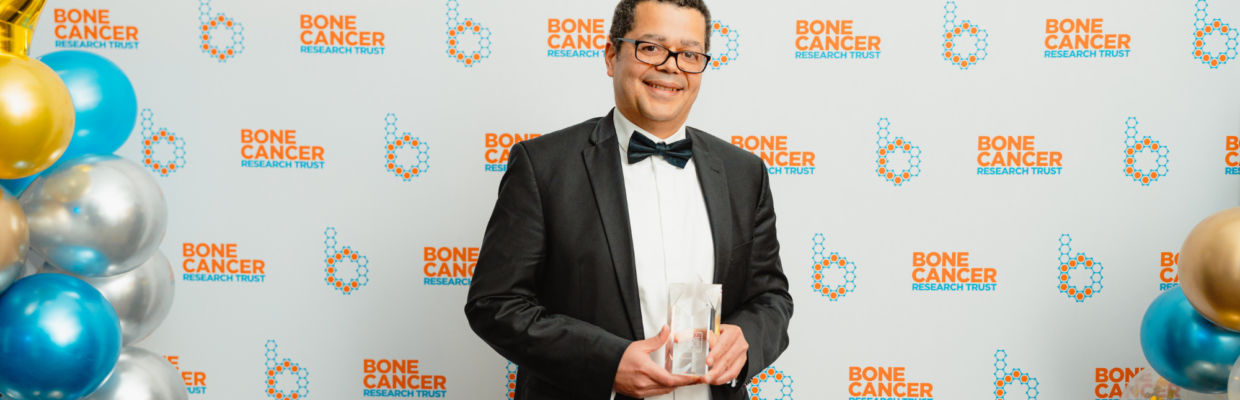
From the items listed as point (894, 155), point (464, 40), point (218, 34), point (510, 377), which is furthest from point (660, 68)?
point (218, 34)

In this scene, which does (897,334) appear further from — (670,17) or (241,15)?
(241,15)

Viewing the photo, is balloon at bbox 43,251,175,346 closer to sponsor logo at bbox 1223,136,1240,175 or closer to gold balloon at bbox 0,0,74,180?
gold balloon at bbox 0,0,74,180

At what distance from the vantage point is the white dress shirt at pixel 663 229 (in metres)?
1.48

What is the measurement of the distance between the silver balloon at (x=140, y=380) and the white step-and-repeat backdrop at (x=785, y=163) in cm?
45

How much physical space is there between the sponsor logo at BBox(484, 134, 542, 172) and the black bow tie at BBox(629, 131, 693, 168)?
835 millimetres

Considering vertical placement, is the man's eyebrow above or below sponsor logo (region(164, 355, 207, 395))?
above

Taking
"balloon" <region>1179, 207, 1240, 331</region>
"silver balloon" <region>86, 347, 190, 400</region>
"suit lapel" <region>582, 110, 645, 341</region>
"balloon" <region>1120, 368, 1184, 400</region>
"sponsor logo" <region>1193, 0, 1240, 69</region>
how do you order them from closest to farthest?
"suit lapel" <region>582, 110, 645, 341</region> → "balloon" <region>1179, 207, 1240, 331</region> → "silver balloon" <region>86, 347, 190, 400</region> → "balloon" <region>1120, 368, 1184, 400</region> → "sponsor logo" <region>1193, 0, 1240, 69</region>

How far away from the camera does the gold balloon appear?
1.38 m

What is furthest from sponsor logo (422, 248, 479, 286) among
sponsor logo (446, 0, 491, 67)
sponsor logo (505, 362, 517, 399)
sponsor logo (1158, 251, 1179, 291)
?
sponsor logo (1158, 251, 1179, 291)

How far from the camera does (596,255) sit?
56.7 inches

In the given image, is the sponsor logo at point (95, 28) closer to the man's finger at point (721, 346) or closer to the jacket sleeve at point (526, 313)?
the jacket sleeve at point (526, 313)

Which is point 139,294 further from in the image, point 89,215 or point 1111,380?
point 1111,380

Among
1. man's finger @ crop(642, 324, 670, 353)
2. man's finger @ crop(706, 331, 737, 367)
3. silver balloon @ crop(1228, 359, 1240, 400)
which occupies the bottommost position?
silver balloon @ crop(1228, 359, 1240, 400)

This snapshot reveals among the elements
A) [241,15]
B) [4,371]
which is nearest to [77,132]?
[4,371]
